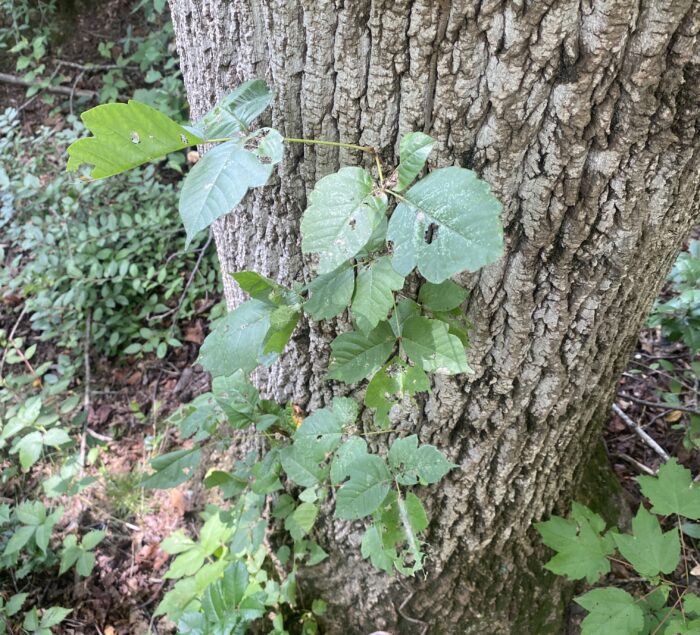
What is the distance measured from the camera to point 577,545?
56.6 inches

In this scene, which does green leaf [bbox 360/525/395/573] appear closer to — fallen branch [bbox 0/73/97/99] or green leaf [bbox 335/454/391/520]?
green leaf [bbox 335/454/391/520]

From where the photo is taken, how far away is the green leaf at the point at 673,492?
132 centimetres

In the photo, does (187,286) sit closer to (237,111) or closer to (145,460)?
(145,460)

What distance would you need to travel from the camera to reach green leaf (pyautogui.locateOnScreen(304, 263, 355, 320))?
89 cm

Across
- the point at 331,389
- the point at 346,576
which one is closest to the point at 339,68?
the point at 331,389

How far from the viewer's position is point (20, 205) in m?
3.03

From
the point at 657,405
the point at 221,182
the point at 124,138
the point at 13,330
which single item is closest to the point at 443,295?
the point at 221,182

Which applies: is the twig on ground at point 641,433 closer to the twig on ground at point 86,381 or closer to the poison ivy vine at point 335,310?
the poison ivy vine at point 335,310

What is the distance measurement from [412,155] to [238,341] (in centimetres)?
46

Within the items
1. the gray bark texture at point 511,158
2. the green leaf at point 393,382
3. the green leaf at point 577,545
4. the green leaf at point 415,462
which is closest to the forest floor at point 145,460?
the green leaf at point 577,545

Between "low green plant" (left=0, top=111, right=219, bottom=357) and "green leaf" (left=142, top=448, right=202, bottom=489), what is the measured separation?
132 centimetres

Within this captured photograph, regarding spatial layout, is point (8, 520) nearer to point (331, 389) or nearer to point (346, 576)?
point (346, 576)

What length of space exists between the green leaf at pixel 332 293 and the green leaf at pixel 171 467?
690 millimetres

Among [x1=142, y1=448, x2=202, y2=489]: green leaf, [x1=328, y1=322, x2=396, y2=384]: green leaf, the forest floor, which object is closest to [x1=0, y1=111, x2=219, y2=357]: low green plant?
the forest floor
